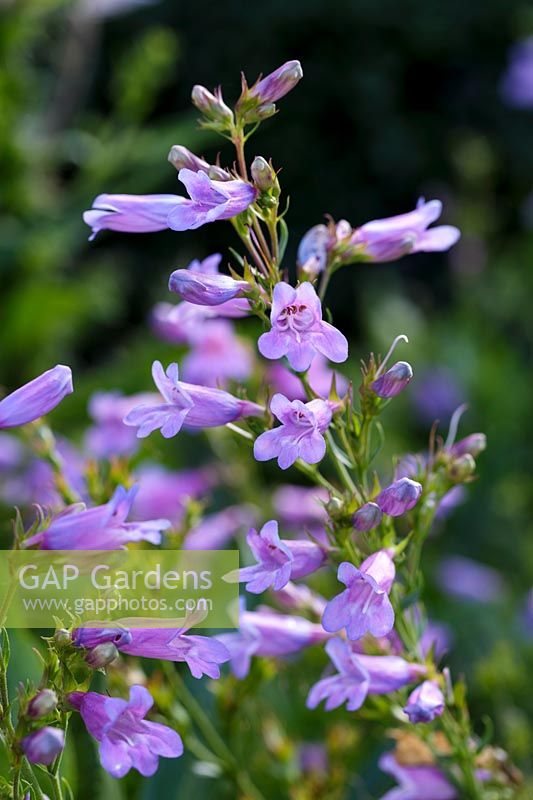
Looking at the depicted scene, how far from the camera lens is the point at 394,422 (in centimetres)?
318

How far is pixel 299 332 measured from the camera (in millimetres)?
719

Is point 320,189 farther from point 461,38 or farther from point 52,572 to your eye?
point 52,572

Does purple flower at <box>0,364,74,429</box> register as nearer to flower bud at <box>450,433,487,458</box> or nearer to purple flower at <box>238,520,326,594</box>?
purple flower at <box>238,520,326,594</box>

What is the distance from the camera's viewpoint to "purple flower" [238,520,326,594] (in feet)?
2.32

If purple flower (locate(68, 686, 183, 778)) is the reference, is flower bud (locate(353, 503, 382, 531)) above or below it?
above

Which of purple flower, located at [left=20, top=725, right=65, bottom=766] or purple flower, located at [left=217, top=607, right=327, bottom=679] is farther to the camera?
purple flower, located at [left=217, top=607, right=327, bottom=679]

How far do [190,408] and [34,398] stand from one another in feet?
0.37

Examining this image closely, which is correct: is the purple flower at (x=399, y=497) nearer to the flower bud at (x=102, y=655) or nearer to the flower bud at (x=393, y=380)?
the flower bud at (x=393, y=380)

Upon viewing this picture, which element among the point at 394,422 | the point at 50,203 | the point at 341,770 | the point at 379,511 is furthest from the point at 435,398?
the point at 379,511

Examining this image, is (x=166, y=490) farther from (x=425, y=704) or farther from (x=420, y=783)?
(x=425, y=704)

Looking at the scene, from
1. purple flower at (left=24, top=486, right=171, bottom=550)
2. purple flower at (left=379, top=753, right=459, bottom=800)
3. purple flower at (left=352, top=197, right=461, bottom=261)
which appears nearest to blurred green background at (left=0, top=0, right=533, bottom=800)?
purple flower at (left=379, top=753, right=459, bottom=800)

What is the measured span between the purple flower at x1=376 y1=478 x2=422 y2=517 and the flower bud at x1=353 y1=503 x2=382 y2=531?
13 millimetres

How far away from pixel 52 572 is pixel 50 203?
8.51 feet

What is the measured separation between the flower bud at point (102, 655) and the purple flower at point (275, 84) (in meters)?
0.39
